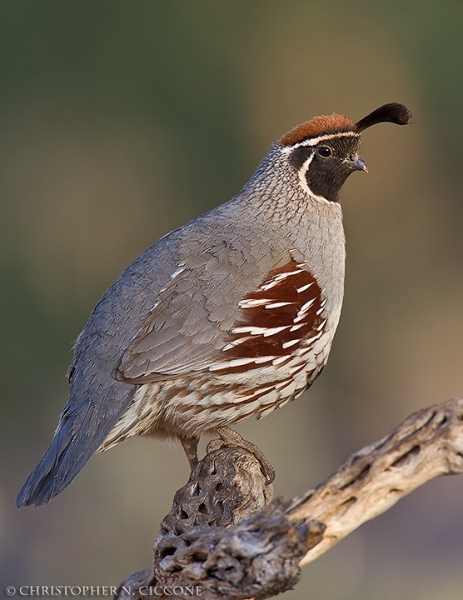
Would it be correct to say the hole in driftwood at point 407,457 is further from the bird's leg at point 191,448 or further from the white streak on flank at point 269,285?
the bird's leg at point 191,448

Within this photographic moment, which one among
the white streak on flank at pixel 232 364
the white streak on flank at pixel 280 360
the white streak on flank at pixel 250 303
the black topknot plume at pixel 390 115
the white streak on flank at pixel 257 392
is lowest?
the white streak on flank at pixel 257 392

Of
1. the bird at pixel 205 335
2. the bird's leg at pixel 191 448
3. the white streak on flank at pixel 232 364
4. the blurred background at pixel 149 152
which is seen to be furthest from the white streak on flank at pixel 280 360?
the blurred background at pixel 149 152

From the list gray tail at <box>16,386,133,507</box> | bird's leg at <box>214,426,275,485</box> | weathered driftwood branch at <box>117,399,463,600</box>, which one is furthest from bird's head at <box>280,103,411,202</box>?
weathered driftwood branch at <box>117,399,463,600</box>

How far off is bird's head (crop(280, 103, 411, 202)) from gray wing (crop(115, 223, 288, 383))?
55cm

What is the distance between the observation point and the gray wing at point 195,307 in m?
3.36

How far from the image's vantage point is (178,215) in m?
8.45

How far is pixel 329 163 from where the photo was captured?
4020 millimetres

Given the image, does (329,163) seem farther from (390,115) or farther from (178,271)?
(178,271)

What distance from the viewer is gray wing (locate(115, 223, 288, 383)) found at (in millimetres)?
3361

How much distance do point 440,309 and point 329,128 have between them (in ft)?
18.0

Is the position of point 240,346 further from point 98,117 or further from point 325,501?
point 98,117

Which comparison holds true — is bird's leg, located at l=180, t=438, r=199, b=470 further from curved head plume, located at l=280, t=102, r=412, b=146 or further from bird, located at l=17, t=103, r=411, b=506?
curved head plume, located at l=280, t=102, r=412, b=146

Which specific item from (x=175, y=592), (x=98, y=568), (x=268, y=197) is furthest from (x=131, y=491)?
(x=175, y=592)

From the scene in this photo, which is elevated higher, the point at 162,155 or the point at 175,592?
the point at 162,155
